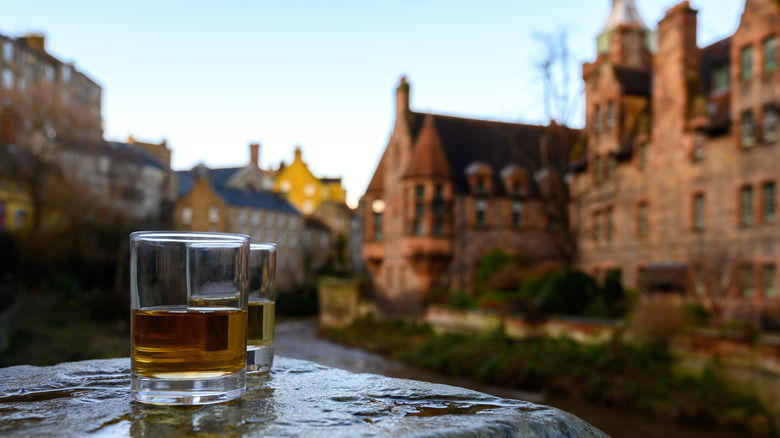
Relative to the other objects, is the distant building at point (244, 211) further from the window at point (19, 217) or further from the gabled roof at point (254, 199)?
the window at point (19, 217)

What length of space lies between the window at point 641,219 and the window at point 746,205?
5.32 meters

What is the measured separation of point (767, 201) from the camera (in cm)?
2222

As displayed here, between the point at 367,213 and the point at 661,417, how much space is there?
27.2m

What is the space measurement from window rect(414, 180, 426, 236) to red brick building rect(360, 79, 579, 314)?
6 centimetres

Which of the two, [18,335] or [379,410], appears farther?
[18,335]

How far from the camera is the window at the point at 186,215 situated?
4628cm

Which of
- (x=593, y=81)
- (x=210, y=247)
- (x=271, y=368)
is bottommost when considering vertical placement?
(x=271, y=368)

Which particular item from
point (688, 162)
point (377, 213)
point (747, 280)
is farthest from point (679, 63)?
point (377, 213)

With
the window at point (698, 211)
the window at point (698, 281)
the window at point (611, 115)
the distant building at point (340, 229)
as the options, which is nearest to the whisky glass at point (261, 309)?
the window at point (698, 281)

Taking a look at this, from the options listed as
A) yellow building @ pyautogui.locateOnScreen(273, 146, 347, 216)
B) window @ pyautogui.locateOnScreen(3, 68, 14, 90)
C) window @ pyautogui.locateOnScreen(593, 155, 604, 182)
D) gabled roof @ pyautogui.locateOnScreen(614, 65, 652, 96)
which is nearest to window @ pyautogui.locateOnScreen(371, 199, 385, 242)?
window @ pyautogui.locateOnScreen(593, 155, 604, 182)

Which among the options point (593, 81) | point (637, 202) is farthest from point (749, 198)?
point (593, 81)

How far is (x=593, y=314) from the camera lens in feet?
81.0

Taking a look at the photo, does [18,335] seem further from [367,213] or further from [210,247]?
[210,247]

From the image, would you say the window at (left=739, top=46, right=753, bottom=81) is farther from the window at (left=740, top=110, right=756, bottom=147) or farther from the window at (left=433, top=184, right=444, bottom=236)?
the window at (left=433, top=184, right=444, bottom=236)
